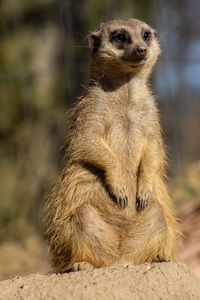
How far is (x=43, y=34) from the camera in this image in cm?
1216

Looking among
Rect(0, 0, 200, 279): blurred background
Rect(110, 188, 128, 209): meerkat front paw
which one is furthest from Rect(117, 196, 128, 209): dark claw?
Rect(0, 0, 200, 279): blurred background

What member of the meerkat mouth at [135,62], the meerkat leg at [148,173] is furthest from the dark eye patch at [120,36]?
the meerkat leg at [148,173]

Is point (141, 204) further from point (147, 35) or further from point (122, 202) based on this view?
point (147, 35)

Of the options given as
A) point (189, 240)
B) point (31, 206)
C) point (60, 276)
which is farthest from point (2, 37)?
point (60, 276)

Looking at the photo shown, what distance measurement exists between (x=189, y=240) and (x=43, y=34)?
507cm

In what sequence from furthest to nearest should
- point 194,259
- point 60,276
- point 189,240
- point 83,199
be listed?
1. point 189,240
2. point 194,259
3. point 83,199
4. point 60,276

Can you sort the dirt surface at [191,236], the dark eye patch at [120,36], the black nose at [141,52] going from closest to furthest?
the black nose at [141,52], the dark eye patch at [120,36], the dirt surface at [191,236]

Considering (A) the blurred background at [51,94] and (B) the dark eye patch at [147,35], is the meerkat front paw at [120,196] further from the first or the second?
(A) the blurred background at [51,94]

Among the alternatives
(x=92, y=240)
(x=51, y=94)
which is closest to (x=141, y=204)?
(x=92, y=240)

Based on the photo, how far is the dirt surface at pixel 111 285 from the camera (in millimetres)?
4520

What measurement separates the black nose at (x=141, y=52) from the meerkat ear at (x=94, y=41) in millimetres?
512

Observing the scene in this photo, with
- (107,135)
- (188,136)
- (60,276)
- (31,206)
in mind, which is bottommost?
(31,206)

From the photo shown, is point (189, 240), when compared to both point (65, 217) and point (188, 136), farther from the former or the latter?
point (188, 136)

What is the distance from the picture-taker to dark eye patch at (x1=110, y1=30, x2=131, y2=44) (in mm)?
6059
